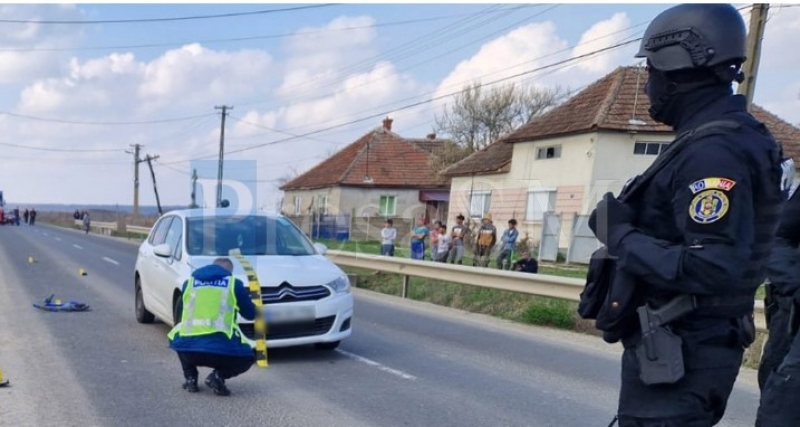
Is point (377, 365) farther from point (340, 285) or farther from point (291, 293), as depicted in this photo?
point (291, 293)

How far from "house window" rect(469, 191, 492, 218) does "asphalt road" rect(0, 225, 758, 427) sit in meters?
17.4

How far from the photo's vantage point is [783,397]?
8.80ft

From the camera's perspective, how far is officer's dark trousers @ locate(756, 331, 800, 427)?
264 cm

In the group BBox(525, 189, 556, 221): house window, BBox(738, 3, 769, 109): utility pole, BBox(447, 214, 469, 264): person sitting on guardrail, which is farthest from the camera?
BBox(525, 189, 556, 221): house window

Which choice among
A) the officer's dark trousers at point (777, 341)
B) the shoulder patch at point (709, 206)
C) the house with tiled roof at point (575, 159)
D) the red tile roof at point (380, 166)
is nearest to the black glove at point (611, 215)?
the shoulder patch at point (709, 206)

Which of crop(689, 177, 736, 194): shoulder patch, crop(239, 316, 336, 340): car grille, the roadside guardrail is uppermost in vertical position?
crop(689, 177, 736, 194): shoulder patch

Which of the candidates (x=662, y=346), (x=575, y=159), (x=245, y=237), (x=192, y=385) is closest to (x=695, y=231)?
(x=662, y=346)

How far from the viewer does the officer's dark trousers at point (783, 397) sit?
2.64m

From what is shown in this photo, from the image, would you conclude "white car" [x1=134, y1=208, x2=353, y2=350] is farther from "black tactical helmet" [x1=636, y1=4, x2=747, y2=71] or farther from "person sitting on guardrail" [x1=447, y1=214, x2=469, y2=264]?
"person sitting on guardrail" [x1=447, y1=214, x2=469, y2=264]

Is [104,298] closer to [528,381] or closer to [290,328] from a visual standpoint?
[290,328]

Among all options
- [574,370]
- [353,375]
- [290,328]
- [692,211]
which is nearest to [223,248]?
[290,328]

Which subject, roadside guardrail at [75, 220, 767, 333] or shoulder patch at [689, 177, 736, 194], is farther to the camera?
roadside guardrail at [75, 220, 767, 333]

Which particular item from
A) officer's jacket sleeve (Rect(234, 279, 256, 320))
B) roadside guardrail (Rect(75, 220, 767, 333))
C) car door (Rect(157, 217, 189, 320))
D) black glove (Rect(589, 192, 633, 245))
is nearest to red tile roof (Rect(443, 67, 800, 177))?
roadside guardrail (Rect(75, 220, 767, 333))

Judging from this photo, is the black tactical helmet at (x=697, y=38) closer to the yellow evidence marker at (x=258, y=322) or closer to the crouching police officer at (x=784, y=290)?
the crouching police officer at (x=784, y=290)
